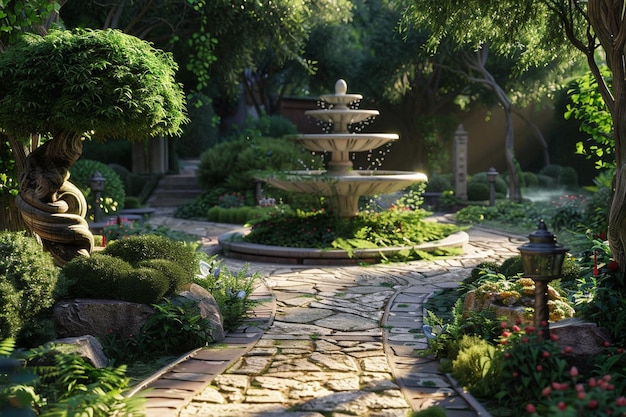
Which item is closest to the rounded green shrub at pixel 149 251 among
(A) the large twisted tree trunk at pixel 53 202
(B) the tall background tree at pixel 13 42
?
(A) the large twisted tree trunk at pixel 53 202

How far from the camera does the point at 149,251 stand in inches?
302

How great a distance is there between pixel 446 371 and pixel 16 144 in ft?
19.5

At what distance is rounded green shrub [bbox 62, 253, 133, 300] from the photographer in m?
6.69

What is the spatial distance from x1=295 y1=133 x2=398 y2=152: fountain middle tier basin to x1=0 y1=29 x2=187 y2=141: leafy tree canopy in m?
6.09

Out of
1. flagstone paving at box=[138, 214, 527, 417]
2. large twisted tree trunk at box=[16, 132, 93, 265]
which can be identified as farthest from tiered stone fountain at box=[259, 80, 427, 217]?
large twisted tree trunk at box=[16, 132, 93, 265]

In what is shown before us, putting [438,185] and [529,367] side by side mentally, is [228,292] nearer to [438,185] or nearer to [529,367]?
[529,367]

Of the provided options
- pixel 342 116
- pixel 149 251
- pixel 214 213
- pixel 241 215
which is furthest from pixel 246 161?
pixel 149 251

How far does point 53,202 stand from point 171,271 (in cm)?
170

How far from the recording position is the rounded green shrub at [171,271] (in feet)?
23.3

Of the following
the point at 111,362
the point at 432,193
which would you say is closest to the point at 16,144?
the point at 111,362

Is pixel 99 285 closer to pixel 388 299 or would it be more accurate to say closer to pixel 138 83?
pixel 138 83

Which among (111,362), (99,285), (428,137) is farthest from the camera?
(428,137)

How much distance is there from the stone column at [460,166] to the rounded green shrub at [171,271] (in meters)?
15.0

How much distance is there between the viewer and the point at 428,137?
27.4 metres
